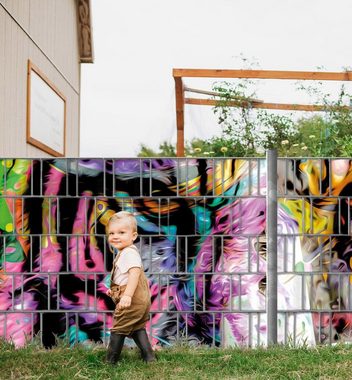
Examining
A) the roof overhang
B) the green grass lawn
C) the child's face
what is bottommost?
the green grass lawn

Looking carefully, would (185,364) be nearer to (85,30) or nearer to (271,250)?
(271,250)

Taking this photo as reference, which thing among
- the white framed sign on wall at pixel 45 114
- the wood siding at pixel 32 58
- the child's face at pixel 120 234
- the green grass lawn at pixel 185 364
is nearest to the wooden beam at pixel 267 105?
the white framed sign on wall at pixel 45 114

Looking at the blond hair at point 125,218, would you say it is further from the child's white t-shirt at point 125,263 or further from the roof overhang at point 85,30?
the roof overhang at point 85,30

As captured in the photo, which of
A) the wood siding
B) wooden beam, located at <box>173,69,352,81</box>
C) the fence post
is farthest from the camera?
wooden beam, located at <box>173,69,352,81</box>

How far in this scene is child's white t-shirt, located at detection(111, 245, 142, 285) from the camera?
328 cm

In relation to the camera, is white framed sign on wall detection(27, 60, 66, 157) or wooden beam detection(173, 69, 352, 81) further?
wooden beam detection(173, 69, 352, 81)

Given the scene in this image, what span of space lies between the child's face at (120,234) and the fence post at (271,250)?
859 millimetres

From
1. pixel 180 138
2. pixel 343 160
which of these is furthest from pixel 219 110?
pixel 343 160

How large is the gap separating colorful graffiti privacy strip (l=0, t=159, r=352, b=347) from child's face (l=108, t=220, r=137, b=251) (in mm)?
307

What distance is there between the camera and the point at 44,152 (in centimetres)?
911

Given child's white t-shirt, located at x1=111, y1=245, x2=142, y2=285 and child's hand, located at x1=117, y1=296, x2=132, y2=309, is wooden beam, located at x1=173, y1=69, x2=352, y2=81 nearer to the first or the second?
child's white t-shirt, located at x1=111, y1=245, x2=142, y2=285

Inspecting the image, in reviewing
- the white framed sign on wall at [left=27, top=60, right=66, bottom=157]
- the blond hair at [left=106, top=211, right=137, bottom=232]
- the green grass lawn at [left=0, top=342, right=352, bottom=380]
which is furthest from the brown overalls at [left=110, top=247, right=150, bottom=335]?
the white framed sign on wall at [left=27, top=60, right=66, bottom=157]

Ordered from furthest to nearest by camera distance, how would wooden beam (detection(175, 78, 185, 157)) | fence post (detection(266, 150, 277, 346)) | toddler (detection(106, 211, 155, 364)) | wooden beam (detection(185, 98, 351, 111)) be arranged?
1. wooden beam (detection(185, 98, 351, 111))
2. wooden beam (detection(175, 78, 185, 157))
3. fence post (detection(266, 150, 277, 346))
4. toddler (detection(106, 211, 155, 364))

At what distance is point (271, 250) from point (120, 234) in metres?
0.96
